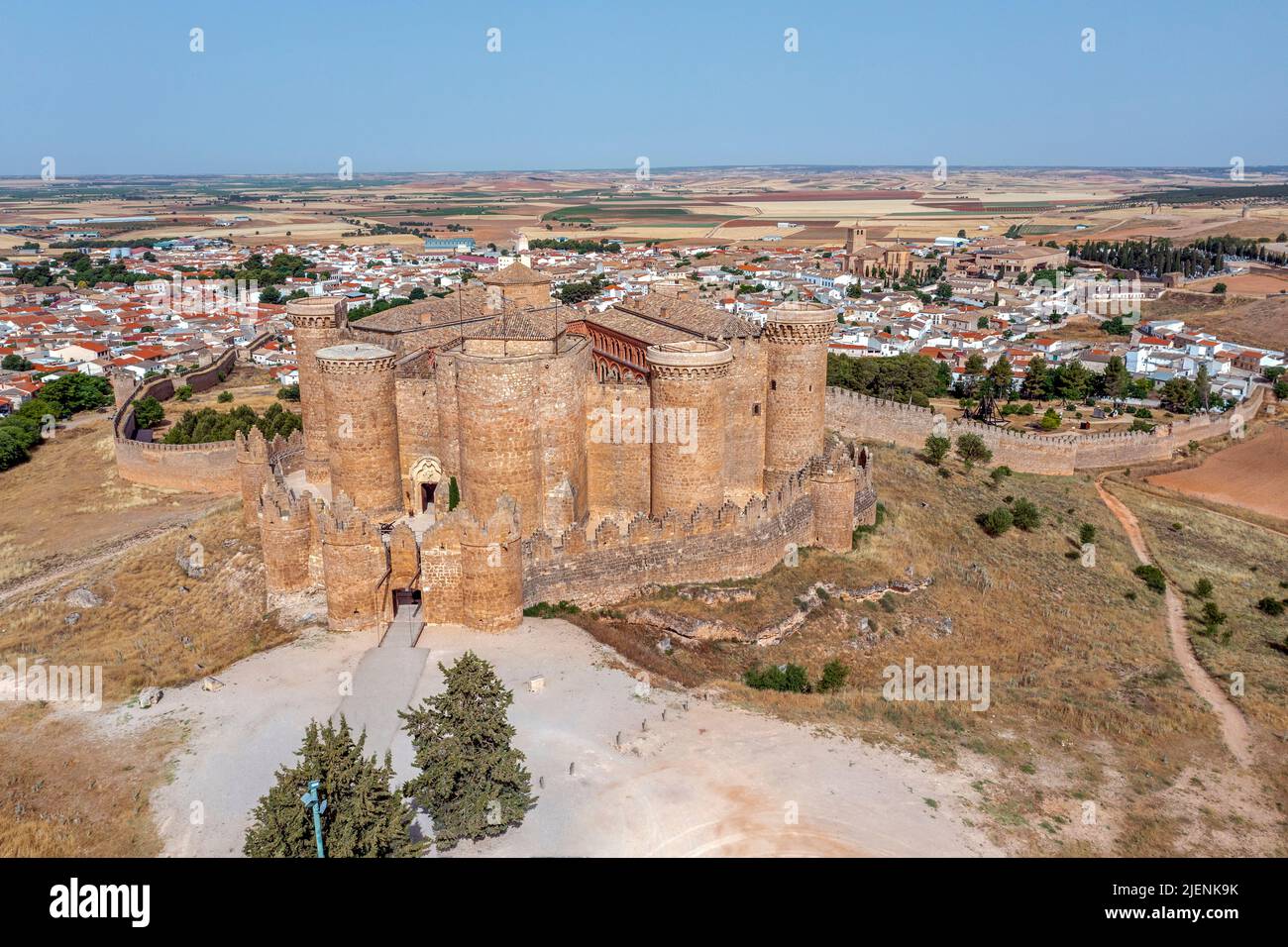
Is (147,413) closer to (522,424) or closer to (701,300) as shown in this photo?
(701,300)

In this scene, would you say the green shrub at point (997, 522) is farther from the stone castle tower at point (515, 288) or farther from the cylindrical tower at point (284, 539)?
the cylindrical tower at point (284, 539)

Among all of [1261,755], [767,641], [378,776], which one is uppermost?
[378,776]

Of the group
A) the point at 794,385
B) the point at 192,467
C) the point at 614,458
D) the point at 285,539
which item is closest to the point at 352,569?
the point at 285,539

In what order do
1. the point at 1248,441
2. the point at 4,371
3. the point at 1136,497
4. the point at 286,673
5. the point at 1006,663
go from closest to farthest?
the point at 286,673 < the point at 1006,663 < the point at 1136,497 < the point at 1248,441 < the point at 4,371

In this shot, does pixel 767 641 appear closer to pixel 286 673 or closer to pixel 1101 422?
pixel 286 673
